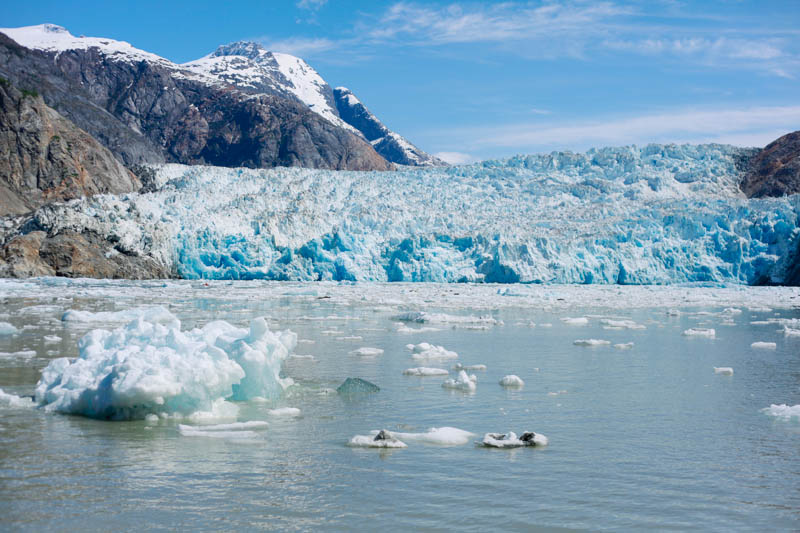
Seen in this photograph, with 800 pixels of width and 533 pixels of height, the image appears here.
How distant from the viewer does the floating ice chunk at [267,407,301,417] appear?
6.21 m

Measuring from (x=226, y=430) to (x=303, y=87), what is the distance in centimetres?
10933

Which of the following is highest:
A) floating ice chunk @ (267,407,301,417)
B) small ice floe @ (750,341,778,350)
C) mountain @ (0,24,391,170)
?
mountain @ (0,24,391,170)

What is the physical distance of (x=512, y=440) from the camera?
5254 mm

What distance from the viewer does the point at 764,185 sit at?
36938mm

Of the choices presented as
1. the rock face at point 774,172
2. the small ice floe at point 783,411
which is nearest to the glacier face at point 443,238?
the rock face at point 774,172

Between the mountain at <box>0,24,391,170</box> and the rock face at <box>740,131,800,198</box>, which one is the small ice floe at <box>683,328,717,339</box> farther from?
the mountain at <box>0,24,391,170</box>

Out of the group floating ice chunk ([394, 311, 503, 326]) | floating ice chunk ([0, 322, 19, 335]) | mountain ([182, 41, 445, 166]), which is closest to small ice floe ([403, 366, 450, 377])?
floating ice chunk ([394, 311, 503, 326])

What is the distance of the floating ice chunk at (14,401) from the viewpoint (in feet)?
20.4

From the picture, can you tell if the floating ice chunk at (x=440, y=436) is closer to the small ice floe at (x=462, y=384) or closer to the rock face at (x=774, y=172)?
the small ice floe at (x=462, y=384)

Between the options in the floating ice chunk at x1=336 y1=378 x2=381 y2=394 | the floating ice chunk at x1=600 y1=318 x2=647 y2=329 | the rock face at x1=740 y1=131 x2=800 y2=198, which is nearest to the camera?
the floating ice chunk at x1=336 y1=378 x2=381 y2=394

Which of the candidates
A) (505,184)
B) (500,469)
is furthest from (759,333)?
(505,184)

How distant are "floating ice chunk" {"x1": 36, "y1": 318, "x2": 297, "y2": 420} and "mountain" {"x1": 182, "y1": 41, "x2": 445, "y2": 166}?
82.9 m

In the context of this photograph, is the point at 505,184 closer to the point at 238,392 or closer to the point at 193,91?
the point at 238,392

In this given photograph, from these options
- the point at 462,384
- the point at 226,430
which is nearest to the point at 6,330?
the point at 226,430
